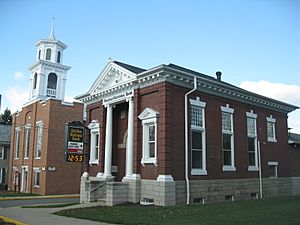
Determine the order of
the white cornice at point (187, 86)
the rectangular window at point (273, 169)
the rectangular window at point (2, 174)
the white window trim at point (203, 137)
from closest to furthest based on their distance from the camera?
1. the white cornice at point (187, 86)
2. the white window trim at point (203, 137)
3. the rectangular window at point (273, 169)
4. the rectangular window at point (2, 174)

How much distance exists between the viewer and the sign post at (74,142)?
61.6 feet

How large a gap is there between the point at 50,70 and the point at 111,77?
19.5 meters


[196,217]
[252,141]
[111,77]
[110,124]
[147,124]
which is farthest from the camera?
[252,141]

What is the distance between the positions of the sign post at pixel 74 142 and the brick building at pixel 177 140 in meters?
1.77

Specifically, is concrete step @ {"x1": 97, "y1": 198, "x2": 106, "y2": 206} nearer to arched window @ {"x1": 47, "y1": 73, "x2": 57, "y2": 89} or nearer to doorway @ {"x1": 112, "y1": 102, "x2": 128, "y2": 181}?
doorway @ {"x1": 112, "y1": 102, "x2": 128, "y2": 181}

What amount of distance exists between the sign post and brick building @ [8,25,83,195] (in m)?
9.11

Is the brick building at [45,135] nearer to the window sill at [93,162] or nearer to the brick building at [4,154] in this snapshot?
the brick building at [4,154]

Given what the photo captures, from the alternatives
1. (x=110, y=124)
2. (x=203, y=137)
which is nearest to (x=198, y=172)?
(x=203, y=137)

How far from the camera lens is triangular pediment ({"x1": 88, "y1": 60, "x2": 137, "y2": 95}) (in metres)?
19.3

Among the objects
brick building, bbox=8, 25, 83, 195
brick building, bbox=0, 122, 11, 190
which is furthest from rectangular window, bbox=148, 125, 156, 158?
brick building, bbox=0, 122, 11, 190

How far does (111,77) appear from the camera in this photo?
69.0 ft

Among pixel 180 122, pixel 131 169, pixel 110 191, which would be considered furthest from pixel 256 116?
pixel 110 191

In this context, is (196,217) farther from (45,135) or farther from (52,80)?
(52,80)

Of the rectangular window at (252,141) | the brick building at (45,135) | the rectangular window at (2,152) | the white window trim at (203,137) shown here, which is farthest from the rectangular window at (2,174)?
the rectangular window at (252,141)
